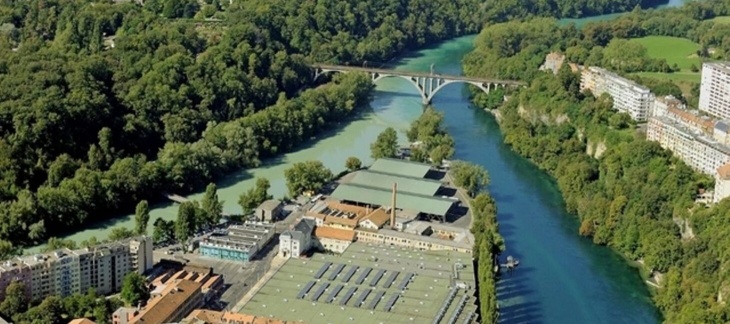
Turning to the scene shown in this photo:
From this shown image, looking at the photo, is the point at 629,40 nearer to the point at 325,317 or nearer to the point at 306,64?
the point at 306,64


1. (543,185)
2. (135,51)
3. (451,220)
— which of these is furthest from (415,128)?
(135,51)

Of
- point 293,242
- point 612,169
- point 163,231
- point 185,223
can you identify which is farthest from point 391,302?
point 612,169

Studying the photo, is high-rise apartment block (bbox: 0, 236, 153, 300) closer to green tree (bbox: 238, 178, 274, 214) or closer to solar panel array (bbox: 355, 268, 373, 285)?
solar panel array (bbox: 355, 268, 373, 285)

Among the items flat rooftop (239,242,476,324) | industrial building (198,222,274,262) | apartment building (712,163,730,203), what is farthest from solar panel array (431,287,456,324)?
apartment building (712,163,730,203)

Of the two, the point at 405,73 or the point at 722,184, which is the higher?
the point at 405,73

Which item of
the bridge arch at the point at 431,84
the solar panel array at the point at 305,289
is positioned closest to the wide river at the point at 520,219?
the bridge arch at the point at 431,84

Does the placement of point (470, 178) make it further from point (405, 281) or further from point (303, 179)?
point (405, 281)

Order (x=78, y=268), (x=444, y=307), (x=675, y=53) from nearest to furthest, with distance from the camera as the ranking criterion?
1. (x=444, y=307)
2. (x=78, y=268)
3. (x=675, y=53)
